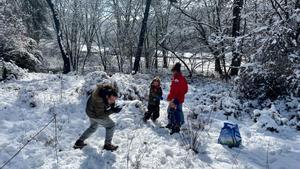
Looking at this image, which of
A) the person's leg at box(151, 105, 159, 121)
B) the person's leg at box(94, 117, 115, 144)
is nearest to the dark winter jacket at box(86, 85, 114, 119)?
the person's leg at box(94, 117, 115, 144)

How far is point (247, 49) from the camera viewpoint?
13422 millimetres

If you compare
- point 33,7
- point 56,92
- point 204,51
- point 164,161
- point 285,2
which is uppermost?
point 33,7

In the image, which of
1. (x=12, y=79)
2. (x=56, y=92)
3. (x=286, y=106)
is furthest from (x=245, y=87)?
(x=12, y=79)

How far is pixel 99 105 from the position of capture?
6418 mm

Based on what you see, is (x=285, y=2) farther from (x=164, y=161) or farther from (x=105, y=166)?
(x=105, y=166)

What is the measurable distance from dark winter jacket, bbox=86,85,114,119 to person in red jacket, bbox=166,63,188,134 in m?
2.14

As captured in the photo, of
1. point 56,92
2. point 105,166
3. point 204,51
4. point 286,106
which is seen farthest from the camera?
point 204,51

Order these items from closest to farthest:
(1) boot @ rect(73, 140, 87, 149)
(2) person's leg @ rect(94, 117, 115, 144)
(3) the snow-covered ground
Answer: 1. (3) the snow-covered ground
2. (2) person's leg @ rect(94, 117, 115, 144)
3. (1) boot @ rect(73, 140, 87, 149)

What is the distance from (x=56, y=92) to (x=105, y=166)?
5762 millimetres

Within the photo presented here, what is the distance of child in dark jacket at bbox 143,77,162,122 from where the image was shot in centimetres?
880

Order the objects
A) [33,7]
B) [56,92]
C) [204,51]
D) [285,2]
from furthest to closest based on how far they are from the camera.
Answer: [33,7] < [204,51] < [285,2] < [56,92]

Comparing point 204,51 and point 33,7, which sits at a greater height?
point 33,7

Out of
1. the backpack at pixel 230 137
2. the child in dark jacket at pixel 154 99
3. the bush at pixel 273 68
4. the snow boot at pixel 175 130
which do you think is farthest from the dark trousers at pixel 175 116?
the bush at pixel 273 68

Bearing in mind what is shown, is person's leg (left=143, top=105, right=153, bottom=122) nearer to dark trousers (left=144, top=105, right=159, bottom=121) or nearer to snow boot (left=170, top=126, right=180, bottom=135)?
dark trousers (left=144, top=105, right=159, bottom=121)
